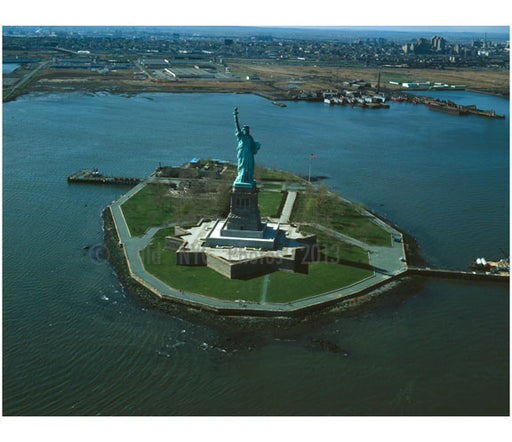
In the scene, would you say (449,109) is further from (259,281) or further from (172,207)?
(259,281)

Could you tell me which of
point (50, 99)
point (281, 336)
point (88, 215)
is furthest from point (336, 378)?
point (50, 99)

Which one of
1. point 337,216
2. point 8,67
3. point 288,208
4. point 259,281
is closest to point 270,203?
point 288,208

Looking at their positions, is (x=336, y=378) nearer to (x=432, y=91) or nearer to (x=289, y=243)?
(x=289, y=243)

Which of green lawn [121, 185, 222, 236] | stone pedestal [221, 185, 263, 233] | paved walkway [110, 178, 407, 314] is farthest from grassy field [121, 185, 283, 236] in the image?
stone pedestal [221, 185, 263, 233]

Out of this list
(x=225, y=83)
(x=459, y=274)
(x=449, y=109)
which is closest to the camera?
(x=459, y=274)

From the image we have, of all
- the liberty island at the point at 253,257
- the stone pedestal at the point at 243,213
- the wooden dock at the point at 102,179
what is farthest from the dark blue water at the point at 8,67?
the stone pedestal at the point at 243,213

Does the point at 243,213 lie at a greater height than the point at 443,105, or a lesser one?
lesser
